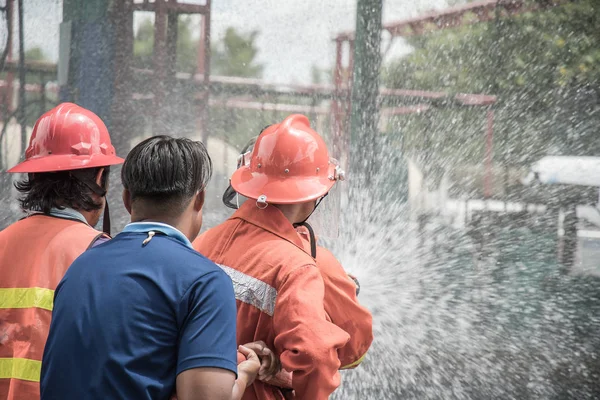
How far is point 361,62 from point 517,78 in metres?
1.59

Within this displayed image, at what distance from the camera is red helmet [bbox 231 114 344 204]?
1.99 metres

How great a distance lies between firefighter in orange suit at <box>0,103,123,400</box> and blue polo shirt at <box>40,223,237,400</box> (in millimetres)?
537

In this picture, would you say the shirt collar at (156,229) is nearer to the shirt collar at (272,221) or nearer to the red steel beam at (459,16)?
the shirt collar at (272,221)

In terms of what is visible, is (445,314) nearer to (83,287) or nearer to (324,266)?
(324,266)

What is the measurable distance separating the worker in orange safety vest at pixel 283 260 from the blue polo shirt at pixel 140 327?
331mm

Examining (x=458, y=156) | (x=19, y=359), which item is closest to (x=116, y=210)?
(x=458, y=156)

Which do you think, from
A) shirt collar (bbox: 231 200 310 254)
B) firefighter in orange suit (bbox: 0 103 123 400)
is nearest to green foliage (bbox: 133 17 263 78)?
firefighter in orange suit (bbox: 0 103 123 400)

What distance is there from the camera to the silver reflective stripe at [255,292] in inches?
67.3

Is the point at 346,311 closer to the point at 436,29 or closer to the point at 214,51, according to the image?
the point at 214,51

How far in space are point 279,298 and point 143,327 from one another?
17.8 inches

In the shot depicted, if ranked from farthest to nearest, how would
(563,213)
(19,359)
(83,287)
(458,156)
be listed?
(458,156), (563,213), (19,359), (83,287)

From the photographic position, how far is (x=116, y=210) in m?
5.80

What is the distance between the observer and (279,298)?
166 cm

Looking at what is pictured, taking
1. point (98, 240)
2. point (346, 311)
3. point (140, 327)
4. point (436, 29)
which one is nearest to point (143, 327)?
point (140, 327)
